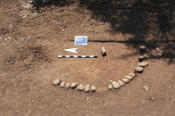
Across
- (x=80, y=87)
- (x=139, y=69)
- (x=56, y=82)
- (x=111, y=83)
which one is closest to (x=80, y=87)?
(x=80, y=87)

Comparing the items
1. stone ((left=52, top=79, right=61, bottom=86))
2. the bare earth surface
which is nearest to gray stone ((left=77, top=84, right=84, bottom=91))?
the bare earth surface

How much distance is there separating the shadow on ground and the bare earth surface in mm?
134

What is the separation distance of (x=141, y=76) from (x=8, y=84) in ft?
12.7

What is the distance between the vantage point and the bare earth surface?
509 centimetres

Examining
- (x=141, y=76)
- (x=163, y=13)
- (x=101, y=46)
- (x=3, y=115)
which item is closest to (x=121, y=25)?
(x=101, y=46)

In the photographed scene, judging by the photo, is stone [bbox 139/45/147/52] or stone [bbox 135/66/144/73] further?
stone [bbox 139/45/147/52]

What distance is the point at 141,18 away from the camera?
711 centimetres

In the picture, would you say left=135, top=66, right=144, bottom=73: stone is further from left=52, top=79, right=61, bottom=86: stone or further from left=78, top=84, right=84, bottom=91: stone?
left=52, top=79, right=61, bottom=86: stone

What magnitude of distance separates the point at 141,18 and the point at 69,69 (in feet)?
11.0

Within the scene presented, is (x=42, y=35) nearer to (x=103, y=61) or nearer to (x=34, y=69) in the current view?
(x=34, y=69)

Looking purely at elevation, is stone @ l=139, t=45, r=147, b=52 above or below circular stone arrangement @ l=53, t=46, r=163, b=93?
above

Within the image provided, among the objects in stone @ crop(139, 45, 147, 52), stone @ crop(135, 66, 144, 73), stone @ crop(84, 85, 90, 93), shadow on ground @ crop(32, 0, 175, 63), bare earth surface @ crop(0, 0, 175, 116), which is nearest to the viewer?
bare earth surface @ crop(0, 0, 175, 116)

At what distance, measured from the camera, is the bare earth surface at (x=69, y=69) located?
509 centimetres

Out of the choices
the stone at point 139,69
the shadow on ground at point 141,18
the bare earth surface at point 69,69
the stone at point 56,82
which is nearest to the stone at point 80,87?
the bare earth surface at point 69,69
